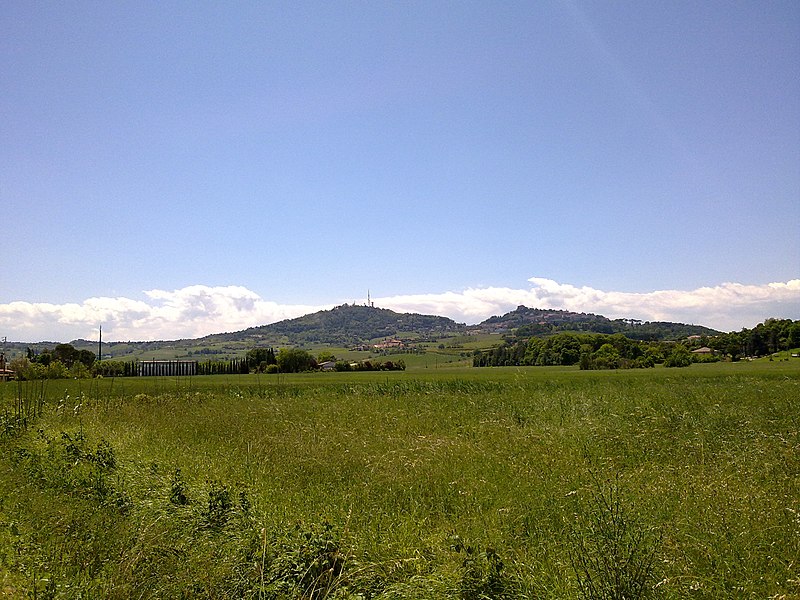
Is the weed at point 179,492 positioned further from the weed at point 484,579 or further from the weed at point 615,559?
the weed at point 615,559

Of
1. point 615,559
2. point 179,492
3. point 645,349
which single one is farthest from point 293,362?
point 615,559

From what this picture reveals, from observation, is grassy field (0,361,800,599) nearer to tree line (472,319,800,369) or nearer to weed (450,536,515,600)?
weed (450,536,515,600)

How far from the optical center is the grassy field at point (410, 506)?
547 centimetres

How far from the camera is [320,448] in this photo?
37.4 ft

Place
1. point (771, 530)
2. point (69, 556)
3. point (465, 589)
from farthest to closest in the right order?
point (69, 556) → point (771, 530) → point (465, 589)

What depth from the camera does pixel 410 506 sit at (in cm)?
830

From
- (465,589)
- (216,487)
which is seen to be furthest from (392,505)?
(465,589)

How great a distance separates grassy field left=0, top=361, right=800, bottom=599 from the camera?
18.0ft

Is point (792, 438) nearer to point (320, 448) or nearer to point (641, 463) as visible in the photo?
point (641, 463)

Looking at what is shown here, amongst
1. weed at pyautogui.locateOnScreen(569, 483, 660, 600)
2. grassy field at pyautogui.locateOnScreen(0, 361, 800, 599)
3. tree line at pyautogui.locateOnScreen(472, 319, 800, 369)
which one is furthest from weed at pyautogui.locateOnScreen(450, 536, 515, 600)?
tree line at pyautogui.locateOnScreen(472, 319, 800, 369)

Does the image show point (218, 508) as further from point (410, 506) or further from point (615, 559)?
point (615, 559)

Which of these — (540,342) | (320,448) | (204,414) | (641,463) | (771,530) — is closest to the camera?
(771,530)

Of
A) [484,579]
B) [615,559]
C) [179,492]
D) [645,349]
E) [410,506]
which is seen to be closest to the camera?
[615,559]

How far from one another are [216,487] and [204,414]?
876 centimetres
